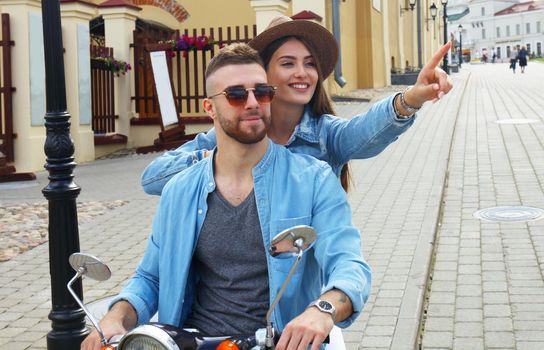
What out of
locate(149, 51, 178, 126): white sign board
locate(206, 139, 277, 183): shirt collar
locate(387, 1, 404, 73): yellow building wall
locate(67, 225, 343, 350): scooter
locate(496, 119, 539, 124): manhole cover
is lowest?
locate(67, 225, 343, 350): scooter

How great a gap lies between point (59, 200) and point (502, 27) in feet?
542

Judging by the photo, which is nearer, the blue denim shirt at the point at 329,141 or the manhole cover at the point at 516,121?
the blue denim shirt at the point at 329,141

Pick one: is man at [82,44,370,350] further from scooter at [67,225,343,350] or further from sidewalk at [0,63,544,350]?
sidewalk at [0,63,544,350]

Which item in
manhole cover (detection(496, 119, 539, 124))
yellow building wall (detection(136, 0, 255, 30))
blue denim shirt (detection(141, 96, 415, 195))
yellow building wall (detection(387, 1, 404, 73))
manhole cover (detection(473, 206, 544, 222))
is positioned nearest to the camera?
blue denim shirt (detection(141, 96, 415, 195))

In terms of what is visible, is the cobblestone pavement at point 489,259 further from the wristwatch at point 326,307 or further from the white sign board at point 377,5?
the white sign board at point 377,5

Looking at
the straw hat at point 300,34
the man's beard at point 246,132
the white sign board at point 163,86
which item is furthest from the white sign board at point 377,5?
the man's beard at point 246,132

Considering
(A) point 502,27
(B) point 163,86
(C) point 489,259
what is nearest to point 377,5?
(B) point 163,86

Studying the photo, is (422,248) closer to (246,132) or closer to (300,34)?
(300,34)

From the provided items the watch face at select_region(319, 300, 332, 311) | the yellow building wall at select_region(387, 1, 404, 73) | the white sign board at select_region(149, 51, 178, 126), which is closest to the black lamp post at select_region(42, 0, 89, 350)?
the watch face at select_region(319, 300, 332, 311)

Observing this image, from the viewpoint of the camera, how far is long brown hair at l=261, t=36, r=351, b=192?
11.0 ft

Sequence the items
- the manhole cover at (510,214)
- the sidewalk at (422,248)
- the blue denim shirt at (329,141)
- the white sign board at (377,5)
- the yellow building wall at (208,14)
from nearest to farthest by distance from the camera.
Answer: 1. the blue denim shirt at (329,141)
2. the sidewalk at (422,248)
3. the manhole cover at (510,214)
4. the yellow building wall at (208,14)
5. the white sign board at (377,5)

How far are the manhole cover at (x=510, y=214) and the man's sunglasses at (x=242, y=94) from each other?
6238 mm

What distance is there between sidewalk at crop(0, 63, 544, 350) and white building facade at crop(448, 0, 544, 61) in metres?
145

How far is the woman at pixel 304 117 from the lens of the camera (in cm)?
325
